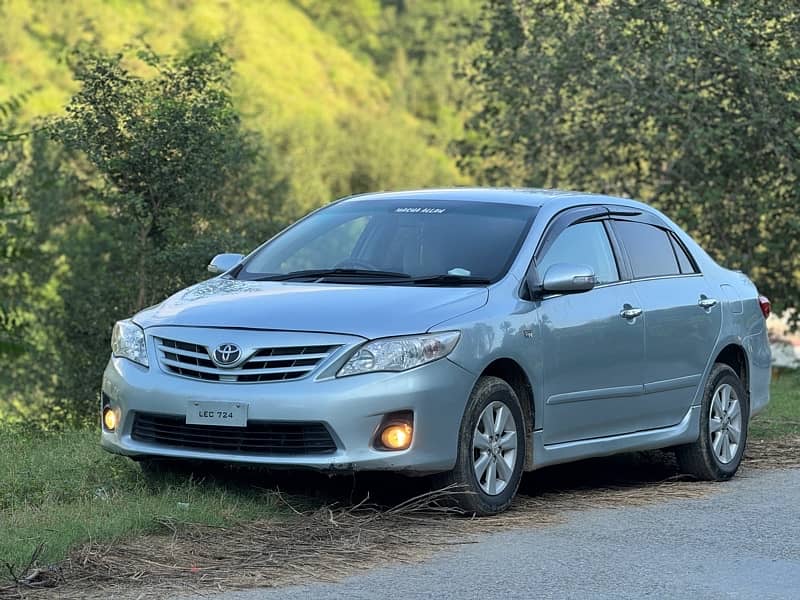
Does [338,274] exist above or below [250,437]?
above

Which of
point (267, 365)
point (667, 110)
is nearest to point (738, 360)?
point (267, 365)

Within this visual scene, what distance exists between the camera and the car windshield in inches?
341

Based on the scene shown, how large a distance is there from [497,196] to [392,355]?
79.3 inches

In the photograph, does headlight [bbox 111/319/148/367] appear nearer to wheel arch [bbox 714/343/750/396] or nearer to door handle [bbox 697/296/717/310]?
door handle [bbox 697/296/717/310]

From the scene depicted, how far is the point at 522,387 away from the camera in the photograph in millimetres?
8445

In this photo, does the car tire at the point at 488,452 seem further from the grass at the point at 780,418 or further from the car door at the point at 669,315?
the grass at the point at 780,418

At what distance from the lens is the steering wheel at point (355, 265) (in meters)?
8.78

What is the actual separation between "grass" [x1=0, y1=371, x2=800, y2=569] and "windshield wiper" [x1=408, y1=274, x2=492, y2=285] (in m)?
1.36

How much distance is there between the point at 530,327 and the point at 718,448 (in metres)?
2.24

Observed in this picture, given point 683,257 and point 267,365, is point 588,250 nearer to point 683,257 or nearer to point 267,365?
point 683,257

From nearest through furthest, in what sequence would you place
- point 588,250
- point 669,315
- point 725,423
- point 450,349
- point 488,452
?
1. point 450,349
2. point 488,452
3. point 588,250
4. point 669,315
5. point 725,423

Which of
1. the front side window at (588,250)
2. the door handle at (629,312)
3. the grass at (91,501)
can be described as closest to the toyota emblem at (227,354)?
the grass at (91,501)

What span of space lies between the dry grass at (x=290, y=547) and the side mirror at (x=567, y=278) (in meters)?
1.16

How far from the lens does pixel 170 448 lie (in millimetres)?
7965
